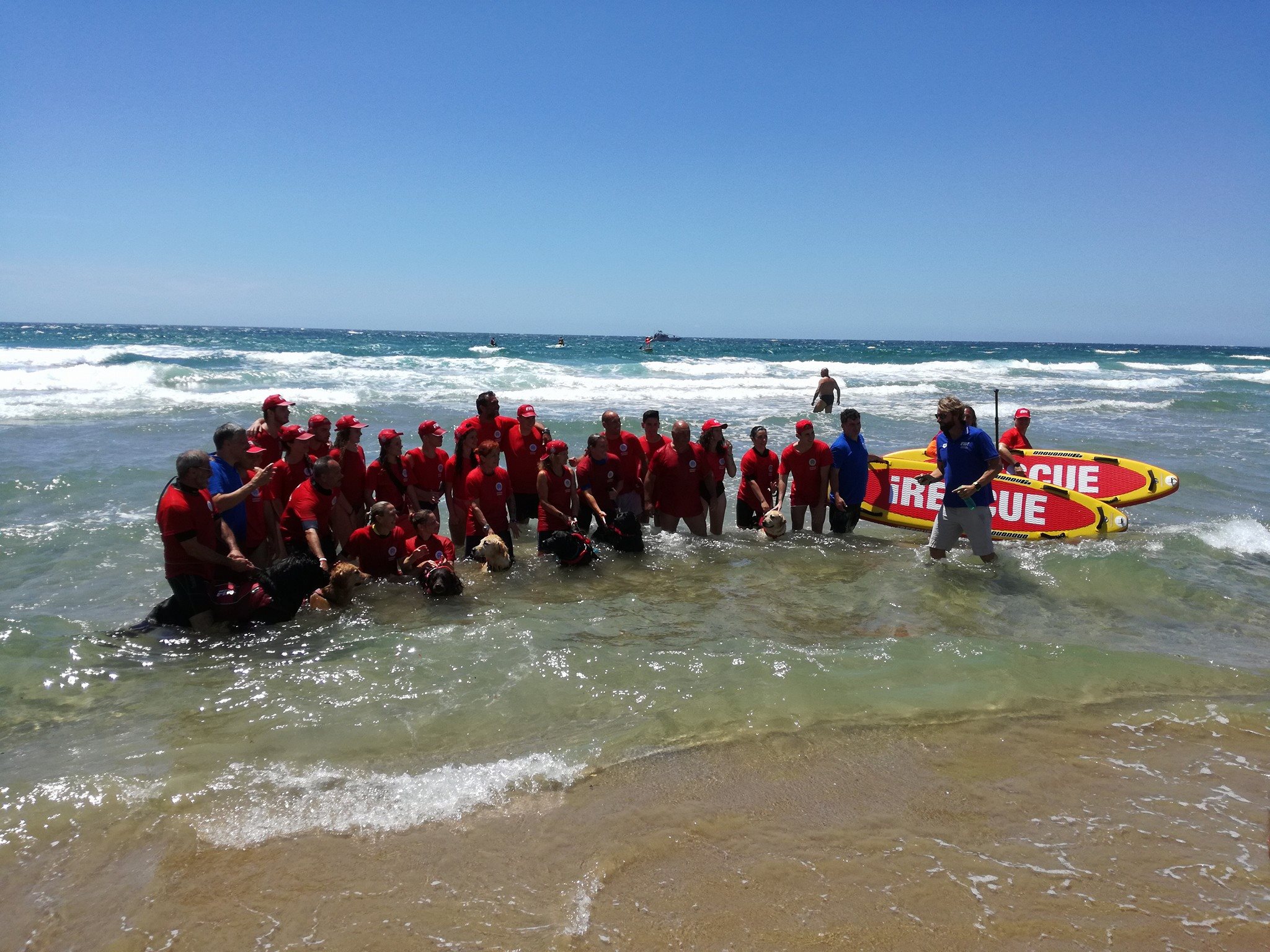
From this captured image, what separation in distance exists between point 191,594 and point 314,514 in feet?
3.43

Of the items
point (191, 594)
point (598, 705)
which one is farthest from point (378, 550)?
point (598, 705)

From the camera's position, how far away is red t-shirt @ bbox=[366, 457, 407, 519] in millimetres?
7656

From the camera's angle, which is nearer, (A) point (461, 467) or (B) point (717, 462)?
(A) point (461, 467)

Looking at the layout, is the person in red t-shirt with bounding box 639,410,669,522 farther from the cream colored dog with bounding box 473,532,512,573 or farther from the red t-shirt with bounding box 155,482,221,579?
the red t-shirt with bounding box 155,482,221,579

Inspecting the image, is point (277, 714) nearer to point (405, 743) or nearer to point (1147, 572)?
point (405, 743)

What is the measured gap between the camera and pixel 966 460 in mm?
7457

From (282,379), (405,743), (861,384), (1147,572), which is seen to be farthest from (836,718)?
(861,384)

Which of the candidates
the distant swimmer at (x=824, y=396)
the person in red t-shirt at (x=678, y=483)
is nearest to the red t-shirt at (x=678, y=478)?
the person in red t-shirt at (x=678, y=483)

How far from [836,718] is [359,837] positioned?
106 inches

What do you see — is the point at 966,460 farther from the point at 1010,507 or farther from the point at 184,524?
the point at 184,524

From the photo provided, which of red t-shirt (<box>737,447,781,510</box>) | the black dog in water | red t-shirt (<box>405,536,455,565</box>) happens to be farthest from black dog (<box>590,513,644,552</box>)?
the black dog in water

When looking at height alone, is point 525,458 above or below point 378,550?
above

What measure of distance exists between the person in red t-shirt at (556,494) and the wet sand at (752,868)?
3.87 m

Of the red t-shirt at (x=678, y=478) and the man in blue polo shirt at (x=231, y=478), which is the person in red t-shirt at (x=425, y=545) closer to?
the man in blue polo shirt at (x=231, y=478)
